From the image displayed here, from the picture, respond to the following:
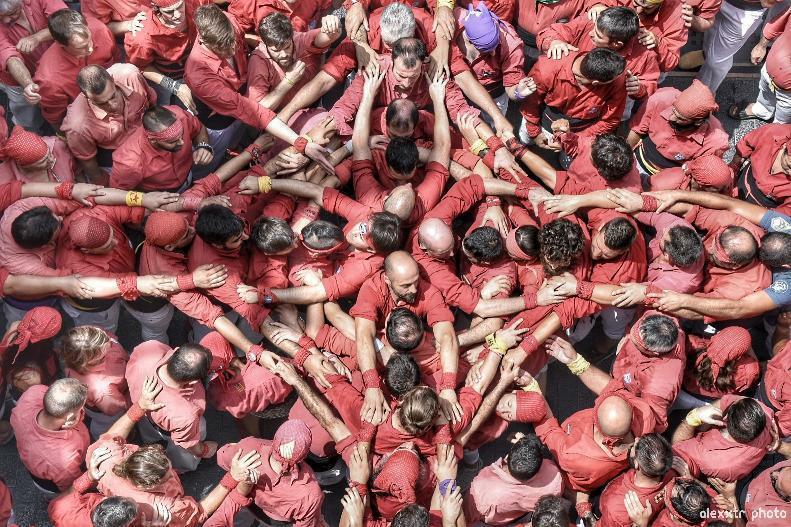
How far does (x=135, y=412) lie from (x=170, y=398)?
1.31 feet

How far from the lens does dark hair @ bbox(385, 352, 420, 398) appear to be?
6605 mm

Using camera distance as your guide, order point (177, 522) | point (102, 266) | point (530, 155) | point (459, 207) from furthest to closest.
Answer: point (530, 155)
point (459, 207)
point (102, 266)
point (177, 522)

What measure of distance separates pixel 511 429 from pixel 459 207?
2565 mm

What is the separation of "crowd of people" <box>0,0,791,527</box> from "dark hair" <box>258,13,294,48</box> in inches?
1.0

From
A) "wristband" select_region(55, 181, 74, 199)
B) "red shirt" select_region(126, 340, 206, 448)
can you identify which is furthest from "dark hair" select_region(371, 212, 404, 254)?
"wristband" select_region(55, 181, 74, 199)

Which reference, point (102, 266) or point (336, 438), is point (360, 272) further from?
point (102, 266)

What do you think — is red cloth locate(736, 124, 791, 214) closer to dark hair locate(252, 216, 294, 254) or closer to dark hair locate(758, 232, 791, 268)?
dark hair locate(758, 232, 791, 268)

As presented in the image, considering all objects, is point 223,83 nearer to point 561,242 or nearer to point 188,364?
point 188,364

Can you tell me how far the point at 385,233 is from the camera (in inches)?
278

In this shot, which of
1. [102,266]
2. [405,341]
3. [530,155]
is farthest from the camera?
[530,155]

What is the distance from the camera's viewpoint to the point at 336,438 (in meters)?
6.84

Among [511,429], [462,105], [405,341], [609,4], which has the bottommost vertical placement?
[511,429]

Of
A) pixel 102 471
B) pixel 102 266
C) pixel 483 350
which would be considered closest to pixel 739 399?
pixel 483 350

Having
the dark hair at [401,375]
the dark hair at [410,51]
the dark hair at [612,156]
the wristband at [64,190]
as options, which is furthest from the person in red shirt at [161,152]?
the dark hair at [612,156]
